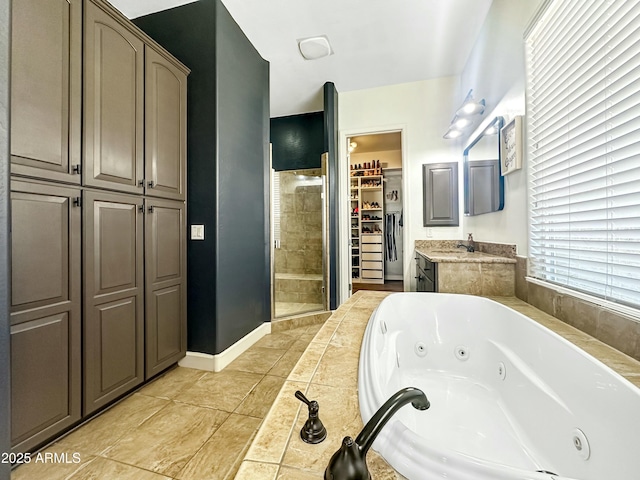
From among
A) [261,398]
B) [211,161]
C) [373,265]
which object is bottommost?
[261,398]

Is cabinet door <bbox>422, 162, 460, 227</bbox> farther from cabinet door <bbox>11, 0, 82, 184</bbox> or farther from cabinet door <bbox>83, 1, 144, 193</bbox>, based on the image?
cabinet door <bbox>11, 0, 82, 184</bbox>

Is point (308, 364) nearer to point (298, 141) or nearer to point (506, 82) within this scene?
point (506, 82)

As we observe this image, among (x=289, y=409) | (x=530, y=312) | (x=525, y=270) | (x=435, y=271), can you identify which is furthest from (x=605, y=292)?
(x=289, y=409)

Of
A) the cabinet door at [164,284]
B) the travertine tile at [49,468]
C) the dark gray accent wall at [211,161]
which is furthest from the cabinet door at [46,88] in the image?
the travertine tile at [49,468]

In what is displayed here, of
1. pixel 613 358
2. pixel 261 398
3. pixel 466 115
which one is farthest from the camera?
pixel 466 115

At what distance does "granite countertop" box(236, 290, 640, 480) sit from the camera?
52 cm

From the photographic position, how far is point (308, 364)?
96 centimetres

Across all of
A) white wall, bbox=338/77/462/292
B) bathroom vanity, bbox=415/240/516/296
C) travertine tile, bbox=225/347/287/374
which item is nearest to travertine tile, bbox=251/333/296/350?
travertine tile, bbox=225/347/287/374

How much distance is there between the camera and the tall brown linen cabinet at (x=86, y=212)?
43.4 inches

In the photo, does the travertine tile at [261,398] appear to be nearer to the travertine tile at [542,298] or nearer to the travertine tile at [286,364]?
the travertine tile at [286,364]

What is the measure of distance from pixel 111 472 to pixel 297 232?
10.9 feet

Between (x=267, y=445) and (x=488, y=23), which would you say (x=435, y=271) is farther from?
(x=488, y=23)

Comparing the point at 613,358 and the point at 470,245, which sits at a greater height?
the point at 470,245

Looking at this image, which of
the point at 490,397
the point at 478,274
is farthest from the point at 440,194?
the point at 490,397
